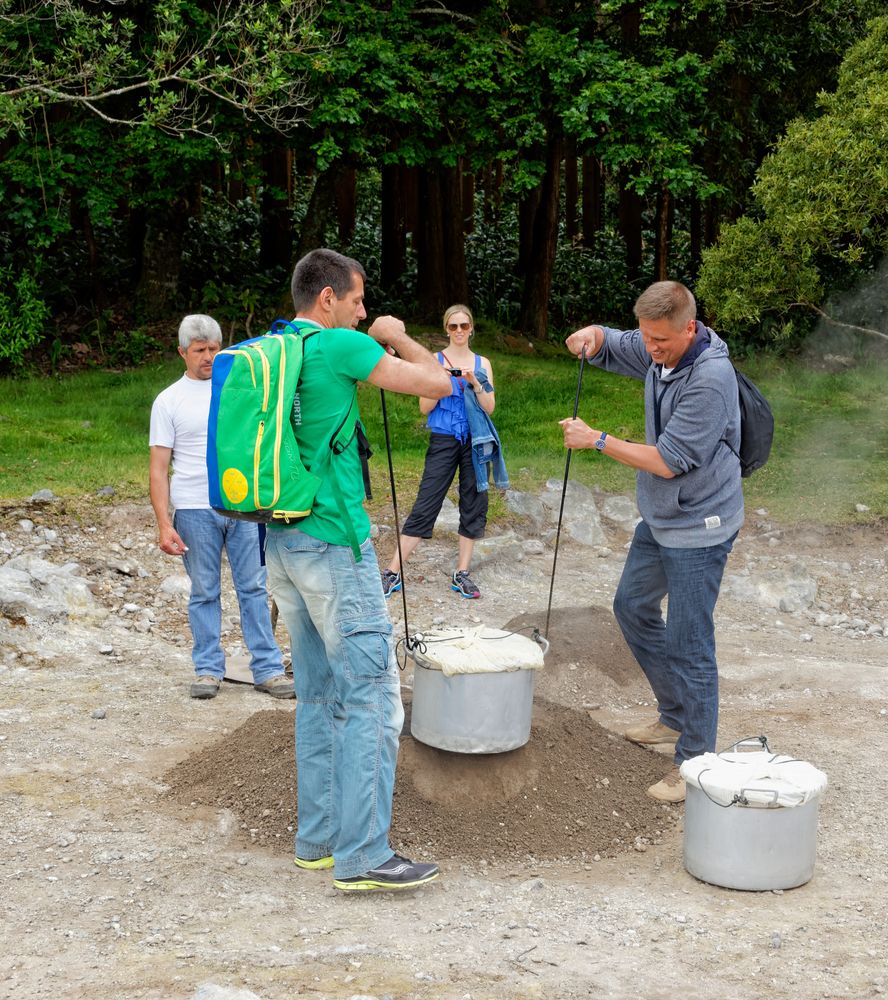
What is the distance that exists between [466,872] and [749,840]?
99 cm

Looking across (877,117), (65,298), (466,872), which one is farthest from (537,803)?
(65,298)

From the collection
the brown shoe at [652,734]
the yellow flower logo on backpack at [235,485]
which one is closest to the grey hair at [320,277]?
the yellow flower logo on backpack at [235,485]

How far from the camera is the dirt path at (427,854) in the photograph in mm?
3619

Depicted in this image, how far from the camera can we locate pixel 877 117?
437 inches

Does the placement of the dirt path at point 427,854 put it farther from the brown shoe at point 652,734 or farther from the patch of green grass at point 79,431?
the patch of green grass at point 79,431

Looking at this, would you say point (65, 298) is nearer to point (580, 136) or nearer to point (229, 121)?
point (229, 121)

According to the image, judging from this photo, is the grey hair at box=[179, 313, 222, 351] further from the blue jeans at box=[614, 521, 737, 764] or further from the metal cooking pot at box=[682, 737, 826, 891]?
the metal cooking pot at box=[682, 737, 826, 891]

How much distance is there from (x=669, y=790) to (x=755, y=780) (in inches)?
33.4

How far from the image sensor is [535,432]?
12750 millimetres

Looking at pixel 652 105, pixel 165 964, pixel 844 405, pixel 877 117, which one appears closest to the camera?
pixel 165 964

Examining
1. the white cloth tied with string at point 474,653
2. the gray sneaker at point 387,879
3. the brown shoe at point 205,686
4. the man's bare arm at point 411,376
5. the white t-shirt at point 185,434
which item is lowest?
the brown shoe at point 205,686

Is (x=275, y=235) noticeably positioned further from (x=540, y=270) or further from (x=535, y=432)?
(x=535, y=432)

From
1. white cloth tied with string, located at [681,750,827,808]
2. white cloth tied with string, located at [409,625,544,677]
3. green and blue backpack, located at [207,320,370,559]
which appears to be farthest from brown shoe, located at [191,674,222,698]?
white cloth tied with string, located at [681,750,827,808]

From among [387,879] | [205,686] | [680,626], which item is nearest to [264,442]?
[387,879]
